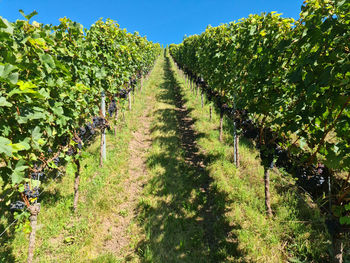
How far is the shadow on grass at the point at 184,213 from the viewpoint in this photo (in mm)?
3762

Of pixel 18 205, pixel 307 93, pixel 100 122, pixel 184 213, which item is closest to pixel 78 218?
pixel 18 205

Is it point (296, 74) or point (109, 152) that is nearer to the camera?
point (296, 74)

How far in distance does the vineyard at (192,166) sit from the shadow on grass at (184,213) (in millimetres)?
29

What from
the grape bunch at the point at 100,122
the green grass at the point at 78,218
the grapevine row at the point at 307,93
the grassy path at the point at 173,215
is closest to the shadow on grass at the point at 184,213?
the grassy path at the point at 173,215

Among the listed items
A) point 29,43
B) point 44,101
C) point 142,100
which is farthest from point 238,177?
point 142,100

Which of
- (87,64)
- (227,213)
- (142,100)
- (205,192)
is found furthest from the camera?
(142,100)

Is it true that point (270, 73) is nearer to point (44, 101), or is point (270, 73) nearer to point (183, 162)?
point (44, 101)

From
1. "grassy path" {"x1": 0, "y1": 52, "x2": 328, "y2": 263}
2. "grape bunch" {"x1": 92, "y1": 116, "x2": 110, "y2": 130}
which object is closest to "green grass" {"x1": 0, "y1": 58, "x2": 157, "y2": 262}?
"grassy path" {"x1": 0, "y1": 52, "x2": 328, "y2": 263}

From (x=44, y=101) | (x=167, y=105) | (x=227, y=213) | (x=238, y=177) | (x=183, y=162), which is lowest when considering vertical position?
(x=227, y=213)

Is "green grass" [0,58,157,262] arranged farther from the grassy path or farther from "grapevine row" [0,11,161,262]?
"grapevine row" [0,11,161,262]

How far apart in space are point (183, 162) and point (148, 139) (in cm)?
267

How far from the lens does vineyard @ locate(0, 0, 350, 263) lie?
2.12m

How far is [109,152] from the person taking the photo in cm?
721

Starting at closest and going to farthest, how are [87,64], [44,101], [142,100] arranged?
[44,101] < [87,64] < [142,100]
